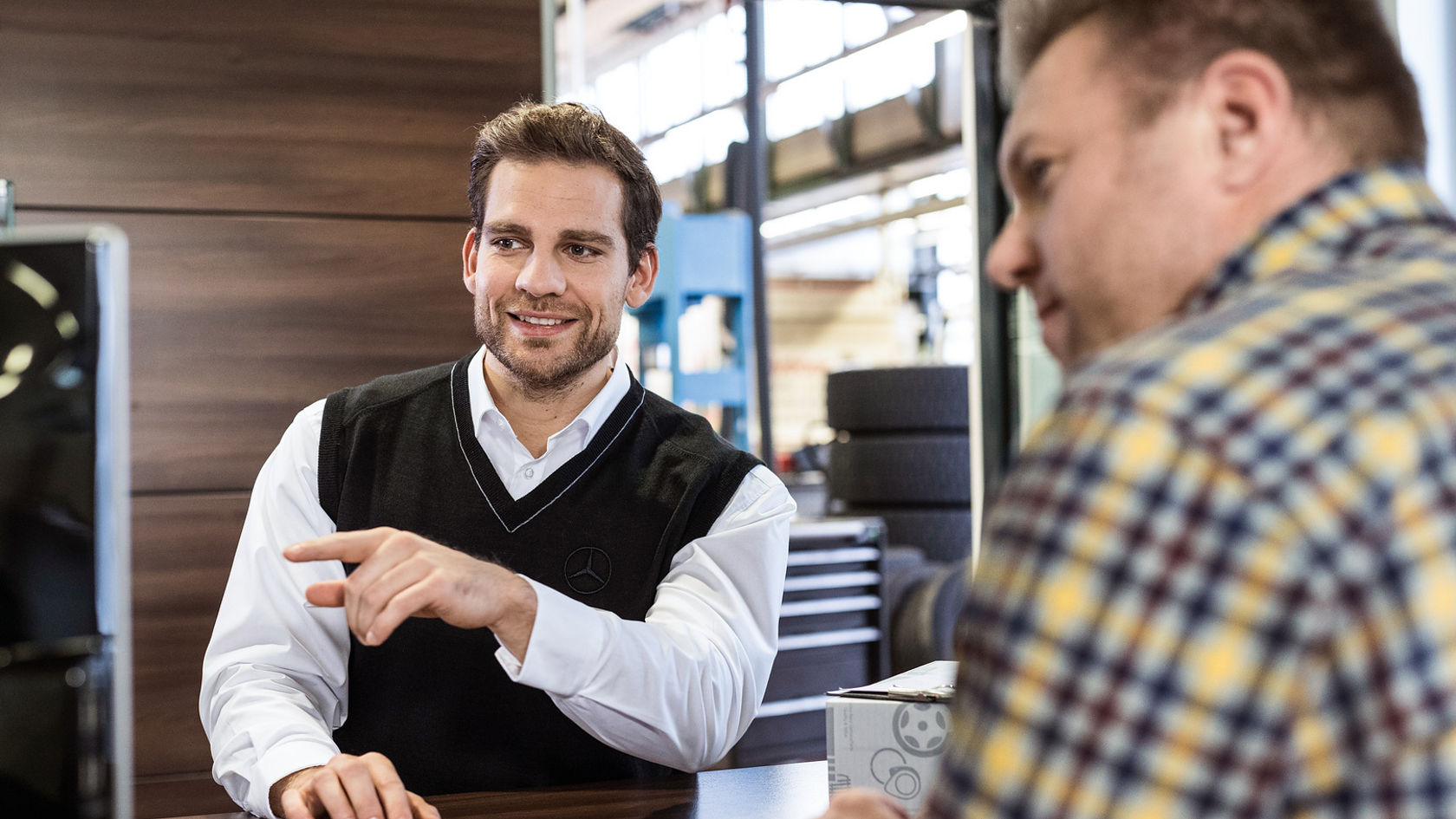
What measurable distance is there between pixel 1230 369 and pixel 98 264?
438 millimetres

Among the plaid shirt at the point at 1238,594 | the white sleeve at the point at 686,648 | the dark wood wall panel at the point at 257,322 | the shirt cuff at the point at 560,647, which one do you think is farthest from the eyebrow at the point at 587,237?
the plaid shirt at the point at 1238,594

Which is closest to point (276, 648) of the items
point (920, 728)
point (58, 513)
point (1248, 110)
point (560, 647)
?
point (560, 647)

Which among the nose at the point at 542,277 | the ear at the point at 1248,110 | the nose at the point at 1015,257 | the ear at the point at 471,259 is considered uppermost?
the ear at the point at 471,259

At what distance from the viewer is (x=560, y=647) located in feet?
3.74

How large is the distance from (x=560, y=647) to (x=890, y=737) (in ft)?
1.06

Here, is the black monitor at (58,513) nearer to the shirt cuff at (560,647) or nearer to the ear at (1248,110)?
the ear at (1248,110)

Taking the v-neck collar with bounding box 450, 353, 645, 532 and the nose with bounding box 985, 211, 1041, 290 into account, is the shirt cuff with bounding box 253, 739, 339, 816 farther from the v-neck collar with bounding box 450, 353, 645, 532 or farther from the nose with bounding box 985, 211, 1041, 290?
the nose with bounding box 985, 211, 1041, 290

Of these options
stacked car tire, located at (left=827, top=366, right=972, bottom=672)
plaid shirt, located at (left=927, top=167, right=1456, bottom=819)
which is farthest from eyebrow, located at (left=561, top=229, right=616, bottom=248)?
stacked car tire, located at (left=827, top=366, right=972, bottom=672)

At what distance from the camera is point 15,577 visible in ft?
1.77

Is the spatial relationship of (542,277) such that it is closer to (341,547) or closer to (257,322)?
(341,547)

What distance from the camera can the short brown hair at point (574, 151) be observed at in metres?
1.56

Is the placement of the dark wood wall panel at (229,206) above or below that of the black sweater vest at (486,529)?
above

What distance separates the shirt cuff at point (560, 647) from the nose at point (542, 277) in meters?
0.47

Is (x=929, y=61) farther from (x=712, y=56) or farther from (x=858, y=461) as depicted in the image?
(x=858, y=461)
